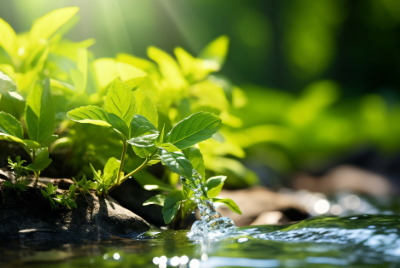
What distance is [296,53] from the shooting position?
14.5 ft

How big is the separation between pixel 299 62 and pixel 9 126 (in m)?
4.25

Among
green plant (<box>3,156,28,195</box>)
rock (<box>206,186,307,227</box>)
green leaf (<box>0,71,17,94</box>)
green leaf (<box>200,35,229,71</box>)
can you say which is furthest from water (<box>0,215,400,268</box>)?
green leaf (<box>200,35,229,71</box>)

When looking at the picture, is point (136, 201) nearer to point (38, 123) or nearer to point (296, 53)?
point (38, 123)

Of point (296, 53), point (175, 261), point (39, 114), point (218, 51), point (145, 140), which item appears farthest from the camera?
point (296, 53)

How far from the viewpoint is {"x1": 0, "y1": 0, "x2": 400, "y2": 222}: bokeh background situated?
2.75m

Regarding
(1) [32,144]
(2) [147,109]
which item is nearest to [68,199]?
(1) [32,144]

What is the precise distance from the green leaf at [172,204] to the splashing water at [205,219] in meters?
0.03

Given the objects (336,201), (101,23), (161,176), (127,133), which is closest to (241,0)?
(101,23)

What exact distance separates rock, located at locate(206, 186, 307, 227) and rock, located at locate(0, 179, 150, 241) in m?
0.46

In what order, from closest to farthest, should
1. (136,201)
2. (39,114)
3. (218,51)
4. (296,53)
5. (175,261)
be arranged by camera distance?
1. (175,261)
2. (39,114)
3. (136,201)
4. (218,51)
5. (296,53)

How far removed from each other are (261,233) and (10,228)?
0.47 metres

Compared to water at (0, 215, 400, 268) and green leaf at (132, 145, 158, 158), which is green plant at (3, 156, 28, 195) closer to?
water at (0, 215, 400, 268)

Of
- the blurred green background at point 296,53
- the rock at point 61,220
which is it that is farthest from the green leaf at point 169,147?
the blurred green background at point 296,53

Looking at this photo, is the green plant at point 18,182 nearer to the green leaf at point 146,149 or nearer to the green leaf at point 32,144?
the green leaf at point 32,144
